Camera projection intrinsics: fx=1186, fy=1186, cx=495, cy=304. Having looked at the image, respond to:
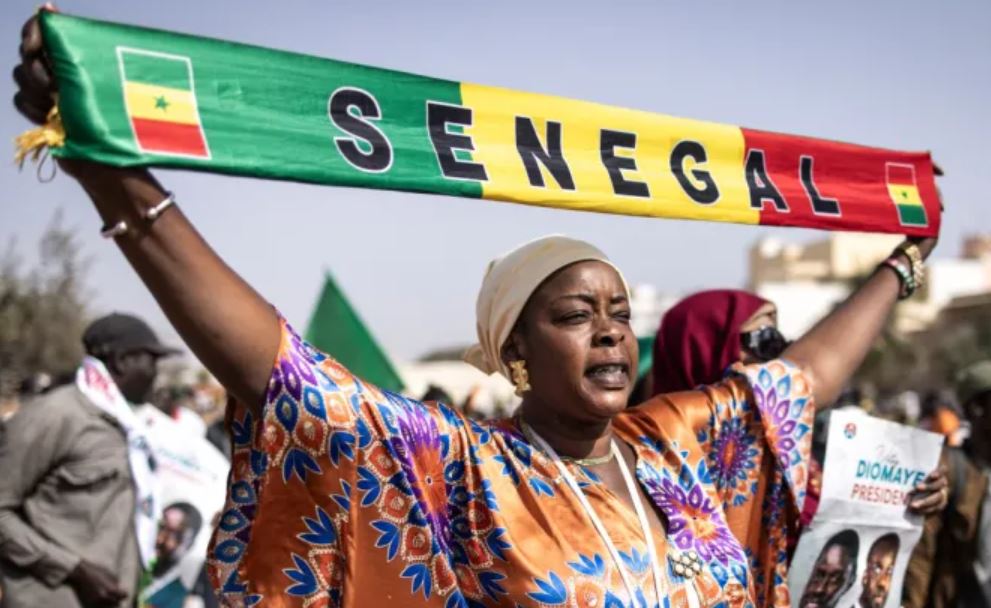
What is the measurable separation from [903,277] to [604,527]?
1.49 m

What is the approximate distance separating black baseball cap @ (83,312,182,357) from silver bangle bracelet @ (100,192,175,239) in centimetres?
362

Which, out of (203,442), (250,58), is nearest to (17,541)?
(203,442)

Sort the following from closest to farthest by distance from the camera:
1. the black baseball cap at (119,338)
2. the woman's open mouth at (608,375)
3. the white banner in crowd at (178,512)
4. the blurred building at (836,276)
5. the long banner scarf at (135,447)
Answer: the woman's open mouth at (608,375) → the long banner scarf at (135,447) → the black baseball cap at (119,338) → the white banner in crowd at (178,512) → the blurred building at (836,276)

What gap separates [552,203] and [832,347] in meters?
1.13

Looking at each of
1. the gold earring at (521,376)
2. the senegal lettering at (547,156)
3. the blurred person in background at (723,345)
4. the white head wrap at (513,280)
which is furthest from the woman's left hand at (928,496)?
the gold earring at (521,376)

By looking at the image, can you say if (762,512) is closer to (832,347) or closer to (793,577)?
(793,577)

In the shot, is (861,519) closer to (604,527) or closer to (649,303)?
(604,527)

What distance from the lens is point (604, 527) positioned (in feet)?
9.15

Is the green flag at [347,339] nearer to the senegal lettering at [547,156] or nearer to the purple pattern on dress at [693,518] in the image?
the senegal lettering at [547,156]

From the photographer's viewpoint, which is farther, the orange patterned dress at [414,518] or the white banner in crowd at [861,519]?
the white banner in crowd at [861,519]

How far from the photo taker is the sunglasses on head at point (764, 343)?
3.89 metres

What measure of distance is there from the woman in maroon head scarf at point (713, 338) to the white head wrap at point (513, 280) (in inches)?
40.0

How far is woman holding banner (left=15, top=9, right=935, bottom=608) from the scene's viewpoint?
2.29 m

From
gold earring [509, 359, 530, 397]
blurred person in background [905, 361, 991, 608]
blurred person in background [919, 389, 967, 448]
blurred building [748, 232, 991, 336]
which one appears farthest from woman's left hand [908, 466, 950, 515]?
blurred building [748, 232, 991, 336]
